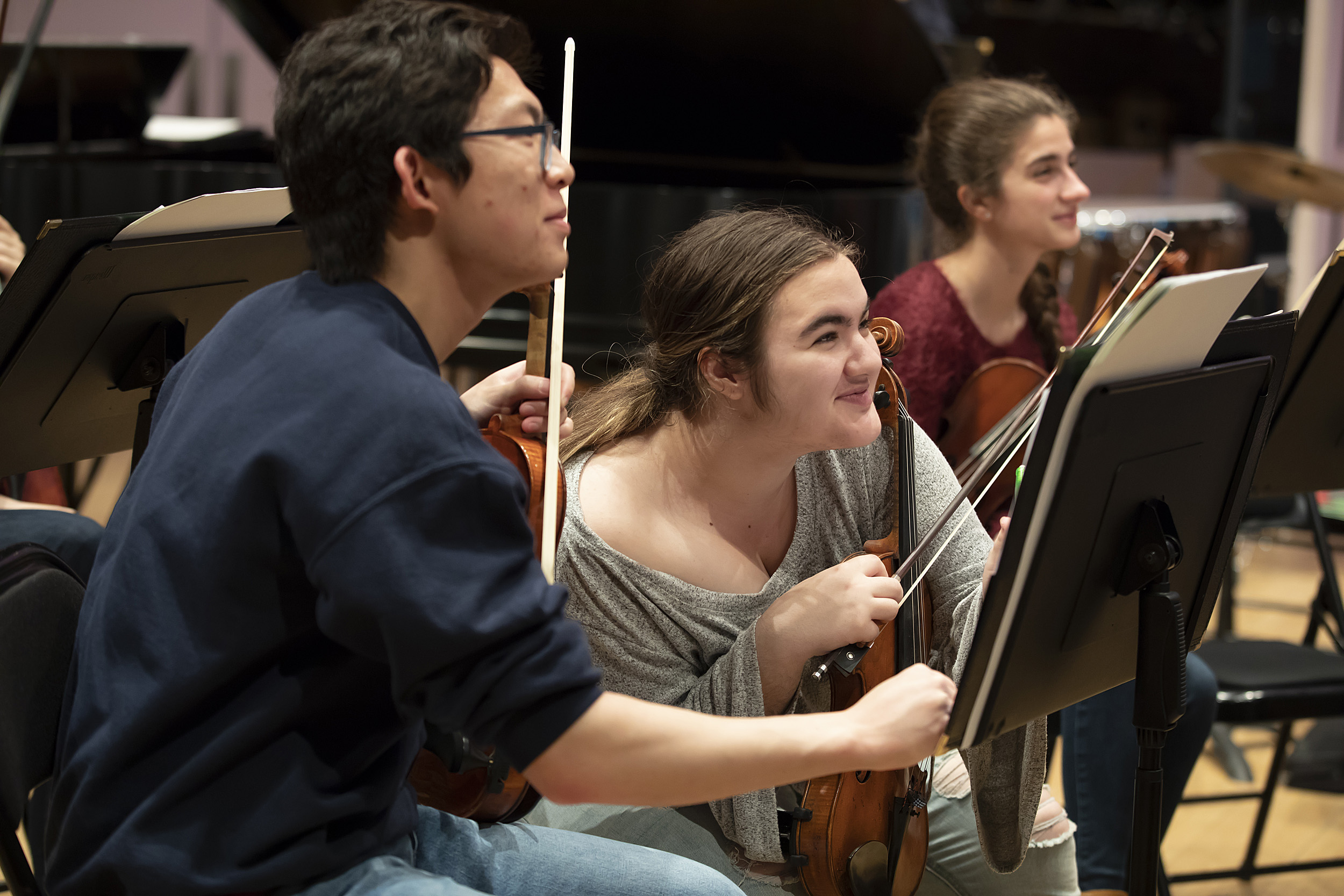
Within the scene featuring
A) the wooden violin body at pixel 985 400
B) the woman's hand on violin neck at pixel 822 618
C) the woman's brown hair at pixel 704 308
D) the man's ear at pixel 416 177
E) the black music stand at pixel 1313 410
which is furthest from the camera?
the wooden violin body at pixel 985 400

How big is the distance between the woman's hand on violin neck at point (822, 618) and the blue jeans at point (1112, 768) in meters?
0.81

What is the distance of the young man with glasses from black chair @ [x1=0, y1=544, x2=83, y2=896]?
4 centimetres

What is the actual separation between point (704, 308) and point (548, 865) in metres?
0.70

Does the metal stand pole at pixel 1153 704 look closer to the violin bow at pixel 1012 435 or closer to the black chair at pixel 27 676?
the violin bow at pixel 1012 435

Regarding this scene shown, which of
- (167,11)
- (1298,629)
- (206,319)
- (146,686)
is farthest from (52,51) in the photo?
(1298,629)

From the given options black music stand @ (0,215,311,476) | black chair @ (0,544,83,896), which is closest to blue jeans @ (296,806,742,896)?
black chair @ (0,544,83,896)

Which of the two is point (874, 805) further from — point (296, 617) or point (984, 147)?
point (984, 147)

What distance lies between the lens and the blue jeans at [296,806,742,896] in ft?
3.91

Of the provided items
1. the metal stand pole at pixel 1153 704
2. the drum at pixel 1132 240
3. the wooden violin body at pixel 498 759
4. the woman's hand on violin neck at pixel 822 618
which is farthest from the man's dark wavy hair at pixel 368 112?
the drum at pixel 1132 240

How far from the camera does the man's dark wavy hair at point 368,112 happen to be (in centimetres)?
103

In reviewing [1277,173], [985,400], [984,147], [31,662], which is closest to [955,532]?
[985,400]

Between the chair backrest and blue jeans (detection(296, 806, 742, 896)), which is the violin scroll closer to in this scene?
blue jeans (detection(296, 806, 742, 896))

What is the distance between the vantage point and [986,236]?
2602mm

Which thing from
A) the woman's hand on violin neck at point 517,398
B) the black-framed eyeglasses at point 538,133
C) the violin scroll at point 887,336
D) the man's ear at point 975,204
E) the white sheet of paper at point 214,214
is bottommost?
the woman's hand on violin neck at point 517,398
